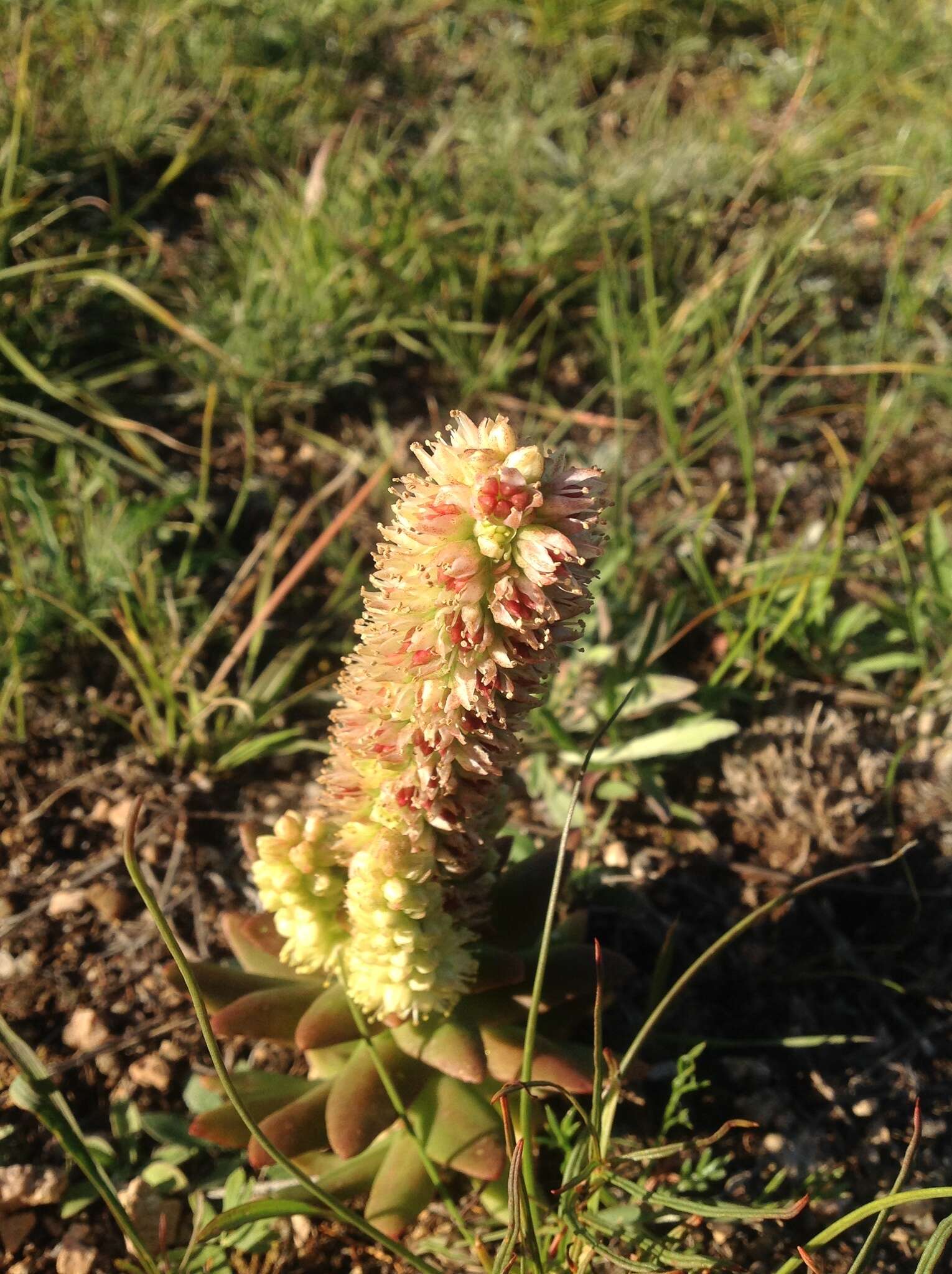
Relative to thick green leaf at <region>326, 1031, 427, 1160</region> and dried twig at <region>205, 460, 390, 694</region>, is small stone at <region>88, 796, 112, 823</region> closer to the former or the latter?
dried twig at <region>205, 460, 390, 694</region>

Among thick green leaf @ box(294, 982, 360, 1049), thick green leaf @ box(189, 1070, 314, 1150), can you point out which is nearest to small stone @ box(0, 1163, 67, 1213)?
thick green leaf @ box(189, 1070, 314, 1150)

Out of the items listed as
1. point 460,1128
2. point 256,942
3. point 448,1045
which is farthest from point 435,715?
point 460,1128

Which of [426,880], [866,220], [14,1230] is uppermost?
[866,220]

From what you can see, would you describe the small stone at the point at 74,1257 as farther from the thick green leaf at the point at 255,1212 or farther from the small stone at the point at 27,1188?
the thick green leaf at the point at 255,1212

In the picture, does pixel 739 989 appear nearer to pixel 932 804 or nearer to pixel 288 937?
pixel 932 804

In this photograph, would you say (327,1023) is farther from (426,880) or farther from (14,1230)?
(14,1230)
